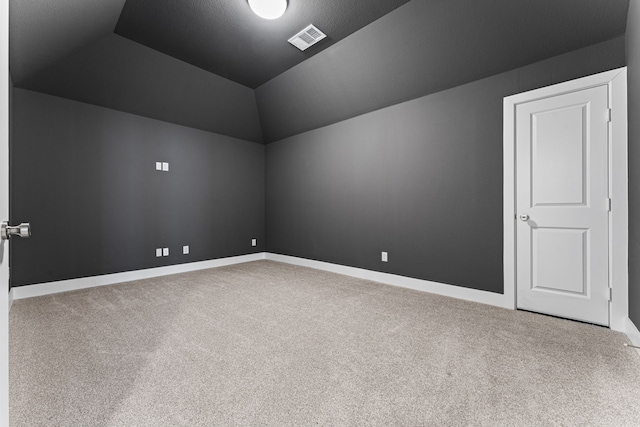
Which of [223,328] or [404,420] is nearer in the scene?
[404,420]

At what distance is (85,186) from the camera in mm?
3570

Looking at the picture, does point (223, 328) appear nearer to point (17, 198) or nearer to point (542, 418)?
point (542, 418)

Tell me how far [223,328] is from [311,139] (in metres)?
3.41

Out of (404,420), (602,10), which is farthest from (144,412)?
(602,10)

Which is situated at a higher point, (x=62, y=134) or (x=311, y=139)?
(x=311, y=139)

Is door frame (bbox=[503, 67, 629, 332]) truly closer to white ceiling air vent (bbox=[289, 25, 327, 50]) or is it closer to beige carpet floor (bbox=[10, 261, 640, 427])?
beige carpet floor (bbox=[10, 261, 640, 427])

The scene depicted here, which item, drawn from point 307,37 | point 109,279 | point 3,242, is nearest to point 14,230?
point 3,242

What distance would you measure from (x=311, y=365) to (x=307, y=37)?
3.24 m

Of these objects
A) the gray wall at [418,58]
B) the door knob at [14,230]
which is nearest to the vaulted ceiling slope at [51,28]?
the gray wall at [418,58]

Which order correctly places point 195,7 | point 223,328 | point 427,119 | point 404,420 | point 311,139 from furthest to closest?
point 311,139, point 427,119, point 195,7, point 223,328, point 404,420

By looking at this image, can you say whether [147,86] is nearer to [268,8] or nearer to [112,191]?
[112,191]

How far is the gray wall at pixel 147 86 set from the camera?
10.3 feet

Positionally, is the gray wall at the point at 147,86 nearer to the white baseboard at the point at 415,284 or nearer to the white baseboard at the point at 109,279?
the white baseboard at the point at 109,279

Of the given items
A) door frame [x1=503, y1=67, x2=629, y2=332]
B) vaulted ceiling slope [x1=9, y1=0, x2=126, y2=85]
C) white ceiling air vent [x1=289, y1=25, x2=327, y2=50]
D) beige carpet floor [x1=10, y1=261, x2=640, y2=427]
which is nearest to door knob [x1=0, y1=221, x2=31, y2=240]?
beige carpet floor [x1=10, y1=261, x2=640, y2=427]
